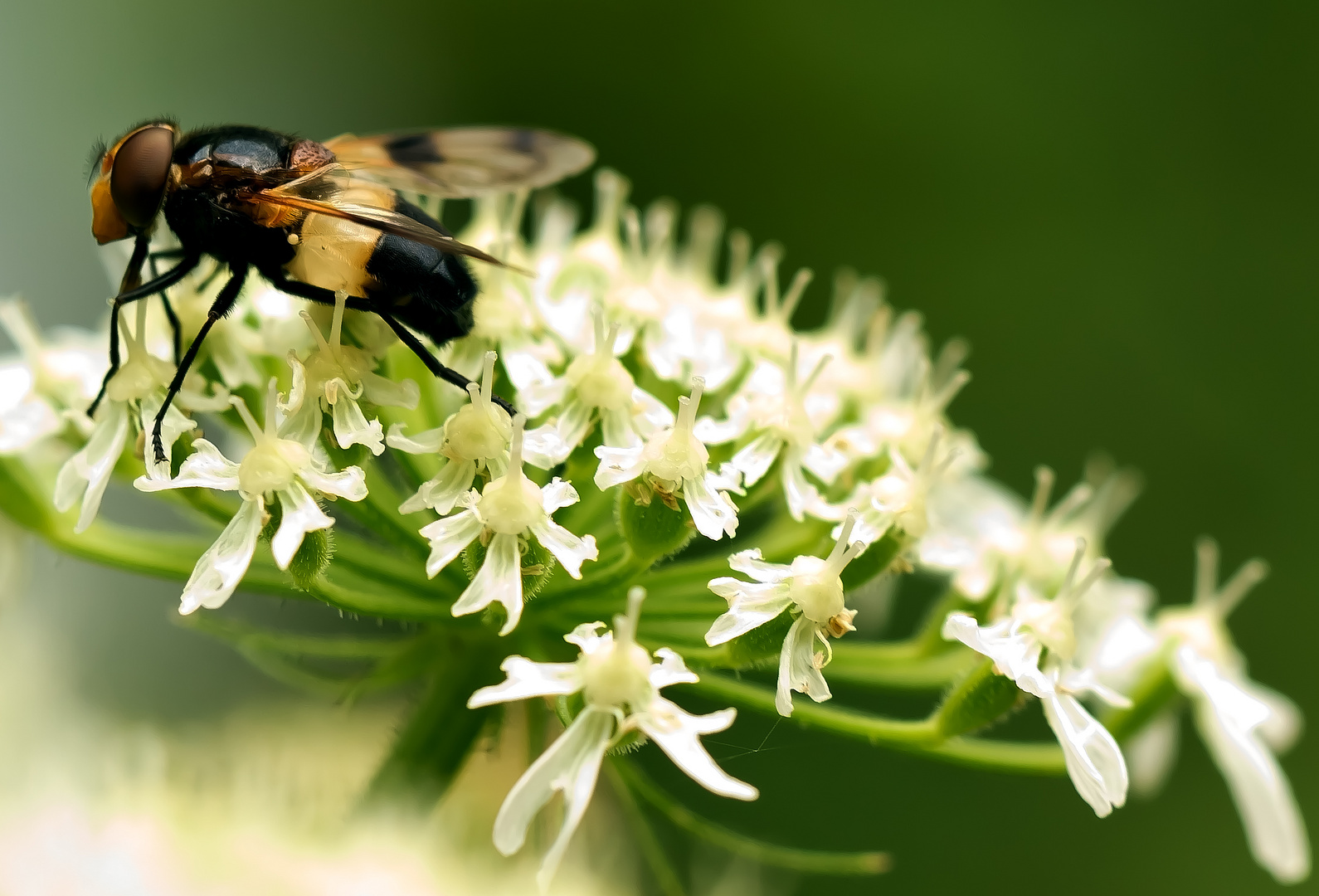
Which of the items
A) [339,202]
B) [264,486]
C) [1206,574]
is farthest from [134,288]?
[1206,574]

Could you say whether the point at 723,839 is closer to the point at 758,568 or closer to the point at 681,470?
the point at 758,568

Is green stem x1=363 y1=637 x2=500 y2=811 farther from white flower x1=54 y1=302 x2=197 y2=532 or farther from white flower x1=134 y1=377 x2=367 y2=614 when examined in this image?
white flower x1=54 y1=302 x2=197 y2=532

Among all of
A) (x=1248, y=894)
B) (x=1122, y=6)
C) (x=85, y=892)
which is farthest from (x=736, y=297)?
(x=1122, y=6)

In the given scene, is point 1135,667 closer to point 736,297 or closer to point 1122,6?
point 736,297

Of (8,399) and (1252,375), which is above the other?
(8,399)

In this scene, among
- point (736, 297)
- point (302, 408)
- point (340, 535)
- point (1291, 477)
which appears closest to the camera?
point (302, 408)

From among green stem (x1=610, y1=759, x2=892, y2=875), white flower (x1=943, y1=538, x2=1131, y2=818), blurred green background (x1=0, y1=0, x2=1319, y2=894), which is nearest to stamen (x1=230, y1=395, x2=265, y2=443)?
green stem (x1=610, y1=759, x2=892, y2=875)

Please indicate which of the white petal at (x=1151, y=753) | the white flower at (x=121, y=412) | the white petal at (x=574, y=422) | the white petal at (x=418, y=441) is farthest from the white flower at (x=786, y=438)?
the white petal at (x=1151, y=753)
